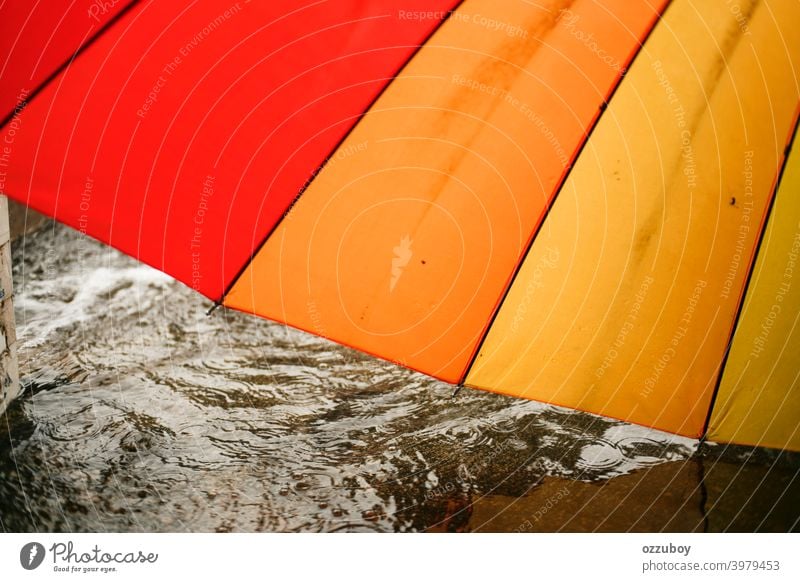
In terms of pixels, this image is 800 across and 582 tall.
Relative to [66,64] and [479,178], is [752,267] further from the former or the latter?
[66,64]

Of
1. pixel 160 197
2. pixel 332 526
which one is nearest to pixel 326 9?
pixel 160 197

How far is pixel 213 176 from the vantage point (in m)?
1.68

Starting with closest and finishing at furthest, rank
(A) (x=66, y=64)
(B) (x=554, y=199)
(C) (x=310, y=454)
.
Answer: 1. (A) (x=66, y=64)
2. (B) (x=554, y=199)
3. (C) (x=310, y=454)

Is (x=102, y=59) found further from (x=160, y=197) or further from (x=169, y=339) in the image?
(x=169, y=339)

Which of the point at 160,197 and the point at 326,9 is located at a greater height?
the point at 326,9

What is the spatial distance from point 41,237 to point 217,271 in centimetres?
199

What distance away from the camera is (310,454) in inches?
78.4

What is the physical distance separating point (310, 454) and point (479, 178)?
890 millimetres

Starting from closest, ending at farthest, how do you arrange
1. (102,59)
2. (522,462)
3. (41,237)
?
(102,59), (522,462), (41,237)

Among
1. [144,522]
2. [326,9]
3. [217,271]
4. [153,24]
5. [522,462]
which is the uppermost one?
[326,9]

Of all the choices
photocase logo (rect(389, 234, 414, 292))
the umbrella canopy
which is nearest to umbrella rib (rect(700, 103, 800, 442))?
the umbrella canopy
